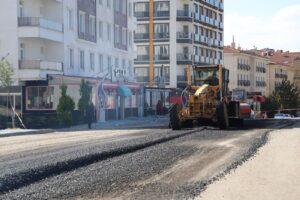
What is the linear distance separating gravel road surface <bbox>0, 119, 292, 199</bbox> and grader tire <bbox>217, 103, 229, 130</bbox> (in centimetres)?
685

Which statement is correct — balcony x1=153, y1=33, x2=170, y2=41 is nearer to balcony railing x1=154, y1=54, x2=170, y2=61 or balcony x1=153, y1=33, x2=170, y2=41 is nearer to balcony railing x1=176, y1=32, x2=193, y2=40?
balcony railing x1=176, y1=32, x2=193, y2=40

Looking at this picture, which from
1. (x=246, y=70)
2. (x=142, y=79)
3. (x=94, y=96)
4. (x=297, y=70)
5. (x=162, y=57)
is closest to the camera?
(x=94, y=96)

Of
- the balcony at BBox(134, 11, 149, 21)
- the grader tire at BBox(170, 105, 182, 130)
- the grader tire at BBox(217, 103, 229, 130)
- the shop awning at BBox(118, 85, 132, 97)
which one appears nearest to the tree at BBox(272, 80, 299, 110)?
the balcony at BBox(134, 11, 149, 21)

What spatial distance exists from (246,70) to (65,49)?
6915 cm

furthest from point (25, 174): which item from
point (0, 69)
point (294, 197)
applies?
point (0, 69)

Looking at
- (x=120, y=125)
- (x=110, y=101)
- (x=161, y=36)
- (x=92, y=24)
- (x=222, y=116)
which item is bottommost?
(x=120, y=125)

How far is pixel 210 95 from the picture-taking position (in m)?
30.9

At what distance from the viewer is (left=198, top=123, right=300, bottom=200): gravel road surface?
10.9m

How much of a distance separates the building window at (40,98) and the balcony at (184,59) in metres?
40.7

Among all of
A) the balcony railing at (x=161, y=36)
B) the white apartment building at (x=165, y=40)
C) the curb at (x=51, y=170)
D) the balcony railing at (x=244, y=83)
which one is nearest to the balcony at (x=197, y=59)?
the white apartment building at (x=165, y=40)

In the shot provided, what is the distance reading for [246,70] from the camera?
361 ft

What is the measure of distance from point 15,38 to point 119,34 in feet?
60.7

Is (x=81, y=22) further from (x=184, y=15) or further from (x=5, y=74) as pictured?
(x=184, y=15)

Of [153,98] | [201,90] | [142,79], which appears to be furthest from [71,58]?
[142,79]
